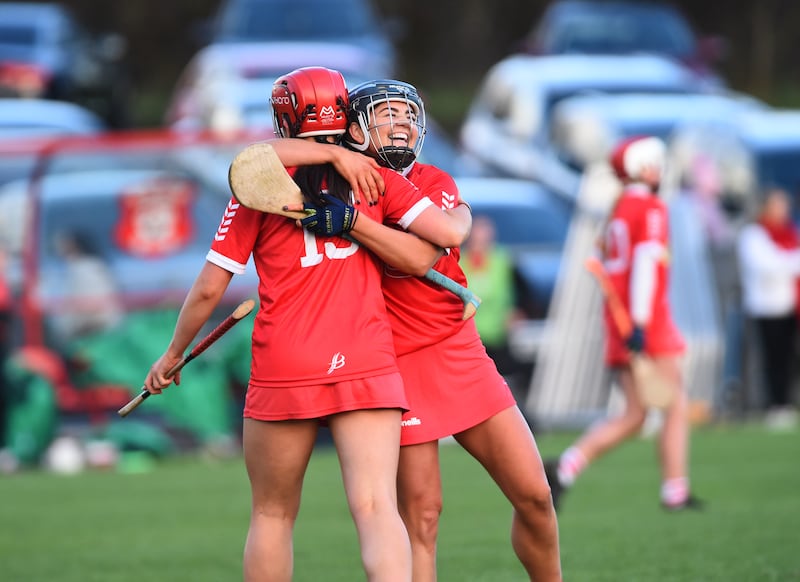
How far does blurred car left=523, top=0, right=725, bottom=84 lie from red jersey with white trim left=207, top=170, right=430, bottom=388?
19.9 metres

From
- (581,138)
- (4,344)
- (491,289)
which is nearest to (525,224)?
(491,289)

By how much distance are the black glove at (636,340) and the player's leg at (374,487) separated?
3993 millimetres

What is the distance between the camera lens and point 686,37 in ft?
83.6

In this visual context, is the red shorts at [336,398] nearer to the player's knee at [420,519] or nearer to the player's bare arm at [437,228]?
the player's bare arm at [437,228]

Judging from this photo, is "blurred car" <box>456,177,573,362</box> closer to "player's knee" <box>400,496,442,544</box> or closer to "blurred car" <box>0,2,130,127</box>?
"blurred car" <box>0,2,130,127</box>

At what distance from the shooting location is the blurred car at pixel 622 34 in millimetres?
24891

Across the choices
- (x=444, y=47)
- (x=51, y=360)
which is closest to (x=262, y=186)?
(x=51, y=360)

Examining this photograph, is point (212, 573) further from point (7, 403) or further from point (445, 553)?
point (7, 403)

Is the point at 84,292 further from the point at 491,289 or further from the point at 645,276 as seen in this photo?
the point at 645,276

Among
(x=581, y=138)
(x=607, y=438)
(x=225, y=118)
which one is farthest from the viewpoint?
(x=225, y=118)

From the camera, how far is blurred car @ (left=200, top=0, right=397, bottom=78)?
2478cm

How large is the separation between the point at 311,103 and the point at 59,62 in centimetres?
2141

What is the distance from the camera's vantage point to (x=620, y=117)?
19.2 metres

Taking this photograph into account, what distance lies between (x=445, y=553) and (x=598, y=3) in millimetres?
19339
